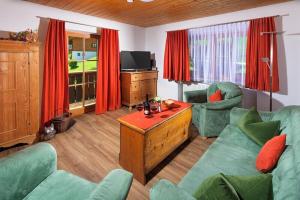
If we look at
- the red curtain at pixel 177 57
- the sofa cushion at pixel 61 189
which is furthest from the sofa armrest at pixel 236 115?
the red curtain at pixel 177 57

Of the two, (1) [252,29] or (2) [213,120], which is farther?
(1) [252,29]

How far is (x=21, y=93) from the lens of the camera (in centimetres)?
296

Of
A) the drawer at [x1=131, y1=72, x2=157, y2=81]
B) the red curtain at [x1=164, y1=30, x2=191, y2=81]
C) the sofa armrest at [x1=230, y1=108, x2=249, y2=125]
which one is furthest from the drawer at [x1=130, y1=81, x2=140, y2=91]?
the sofa armrest at [x1=230, y1=108, x2=249, y2=125]

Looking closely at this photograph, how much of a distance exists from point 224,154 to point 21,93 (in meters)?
2.96

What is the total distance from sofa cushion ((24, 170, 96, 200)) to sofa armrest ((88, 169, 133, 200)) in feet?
0.66

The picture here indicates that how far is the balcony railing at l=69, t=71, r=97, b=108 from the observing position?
15.4 feet

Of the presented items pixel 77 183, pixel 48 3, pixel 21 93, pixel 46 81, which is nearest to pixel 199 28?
pixel 48 3

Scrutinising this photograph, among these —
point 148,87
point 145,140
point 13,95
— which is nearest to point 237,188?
point 145,140

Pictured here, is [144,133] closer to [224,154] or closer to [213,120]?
[224,154]

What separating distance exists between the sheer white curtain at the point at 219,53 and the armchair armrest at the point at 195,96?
0.71 m

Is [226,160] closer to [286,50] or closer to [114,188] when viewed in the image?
[114,188]

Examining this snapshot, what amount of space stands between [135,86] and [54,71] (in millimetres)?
2024

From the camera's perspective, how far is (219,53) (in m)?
4.52

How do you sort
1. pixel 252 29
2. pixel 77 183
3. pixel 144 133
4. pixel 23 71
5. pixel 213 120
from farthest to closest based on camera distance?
pixel 252 29 < pixel 213 120 < pixel 23 71 < pixel 144 133 < pixel 77 183
